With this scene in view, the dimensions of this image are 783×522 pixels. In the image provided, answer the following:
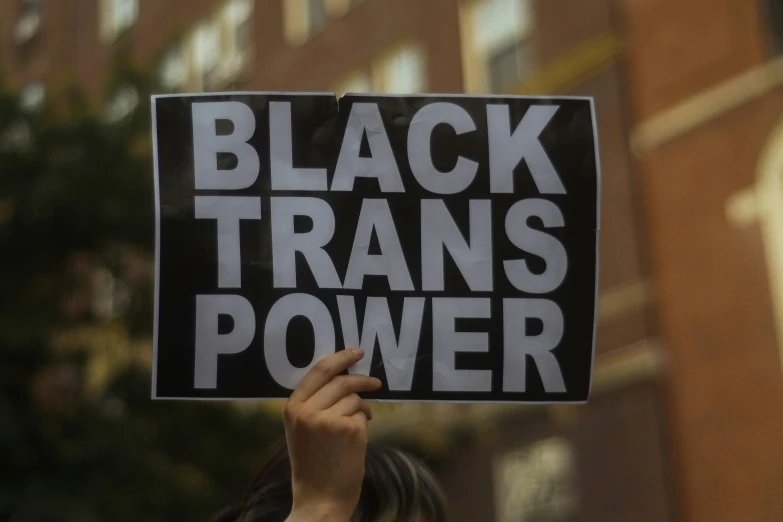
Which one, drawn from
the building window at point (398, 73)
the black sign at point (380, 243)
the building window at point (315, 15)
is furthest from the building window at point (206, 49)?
the black sign at point (380, 243)

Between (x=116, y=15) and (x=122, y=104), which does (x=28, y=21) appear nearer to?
(x=116, y=15)

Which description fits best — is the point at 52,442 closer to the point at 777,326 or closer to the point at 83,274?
the point at 83,274

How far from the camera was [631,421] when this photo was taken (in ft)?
39.5

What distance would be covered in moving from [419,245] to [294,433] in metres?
0.65

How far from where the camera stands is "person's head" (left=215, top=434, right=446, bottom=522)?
2.26 meters

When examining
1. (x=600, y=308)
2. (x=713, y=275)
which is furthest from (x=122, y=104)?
(x=713, y=275)

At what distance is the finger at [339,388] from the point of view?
6.48 feet

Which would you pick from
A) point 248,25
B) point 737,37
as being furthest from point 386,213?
point 248,25

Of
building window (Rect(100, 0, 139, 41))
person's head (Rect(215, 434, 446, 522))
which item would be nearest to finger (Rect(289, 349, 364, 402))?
person's head (Rect(215, 434, 446, 522))

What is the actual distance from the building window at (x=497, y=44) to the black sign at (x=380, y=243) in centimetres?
1194

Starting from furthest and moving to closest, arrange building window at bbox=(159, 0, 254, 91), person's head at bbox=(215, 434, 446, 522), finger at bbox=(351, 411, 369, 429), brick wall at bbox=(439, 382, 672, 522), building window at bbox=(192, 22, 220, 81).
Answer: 1. building window at bbox=(192, 22, 220, 81)
2. building window at bbox=(159, 0, 254, 91)
3. brick wall at bbox=(439, 382, 672, 522)
4. person's head at bbox=(215, 434, 446, 522)
5. finger at bbox=(351, 411, 369, 429)

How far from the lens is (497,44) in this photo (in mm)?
14570

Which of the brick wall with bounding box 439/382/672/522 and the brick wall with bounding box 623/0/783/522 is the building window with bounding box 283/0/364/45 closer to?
the brick wall with bounding box 623/0/783/522

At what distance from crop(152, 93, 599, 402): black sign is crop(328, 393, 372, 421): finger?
20cm
